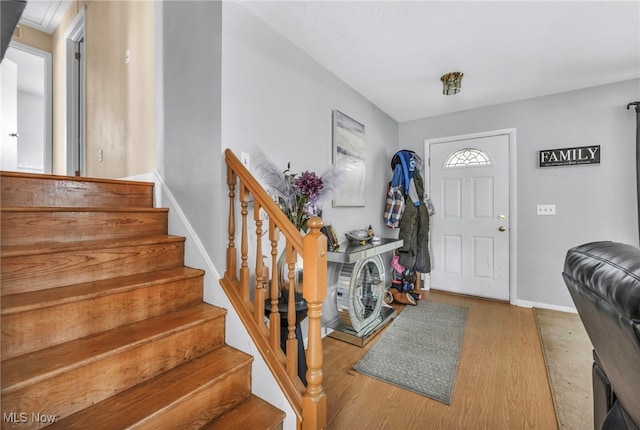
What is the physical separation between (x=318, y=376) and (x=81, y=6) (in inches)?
154

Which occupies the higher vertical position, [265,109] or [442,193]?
[265,109]

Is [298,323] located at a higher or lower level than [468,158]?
lower

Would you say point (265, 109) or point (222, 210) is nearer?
point (222, 210)

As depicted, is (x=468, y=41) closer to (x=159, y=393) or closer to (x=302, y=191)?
(x=302, y=191)

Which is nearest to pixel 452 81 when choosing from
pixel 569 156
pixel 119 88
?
pixel 569 156

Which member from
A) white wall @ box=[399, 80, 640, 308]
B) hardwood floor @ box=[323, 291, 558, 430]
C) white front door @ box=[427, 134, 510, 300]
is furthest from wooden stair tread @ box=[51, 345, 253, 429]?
white wall @ box=[399, 80, 640, 308]

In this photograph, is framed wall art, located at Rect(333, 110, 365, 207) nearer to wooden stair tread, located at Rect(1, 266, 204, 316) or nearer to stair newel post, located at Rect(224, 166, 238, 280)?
stair newel post, located at Rect(224, 166, 238, 280)

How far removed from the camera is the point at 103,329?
1196mm

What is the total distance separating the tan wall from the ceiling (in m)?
1.03

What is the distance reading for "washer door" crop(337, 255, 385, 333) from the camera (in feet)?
7.29

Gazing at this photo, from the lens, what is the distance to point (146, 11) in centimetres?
202

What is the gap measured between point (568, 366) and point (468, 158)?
7.67 ft

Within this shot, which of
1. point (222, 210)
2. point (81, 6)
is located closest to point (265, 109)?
point (222, 210)

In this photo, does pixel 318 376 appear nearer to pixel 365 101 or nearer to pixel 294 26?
pixel 294 26
